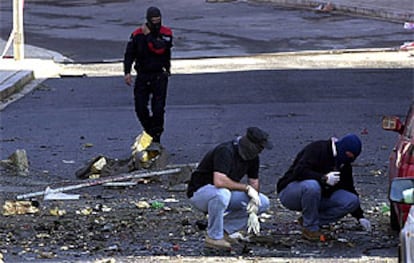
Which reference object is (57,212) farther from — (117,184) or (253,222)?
(253,222)

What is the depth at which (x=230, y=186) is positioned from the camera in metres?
9.34

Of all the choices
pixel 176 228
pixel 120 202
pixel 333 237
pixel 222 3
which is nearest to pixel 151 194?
pixel 120 202

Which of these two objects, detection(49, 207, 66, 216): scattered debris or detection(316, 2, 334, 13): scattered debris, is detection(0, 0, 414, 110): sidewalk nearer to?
detection(316, 2, 334, 13): scattered debris

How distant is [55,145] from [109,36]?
16.0 m

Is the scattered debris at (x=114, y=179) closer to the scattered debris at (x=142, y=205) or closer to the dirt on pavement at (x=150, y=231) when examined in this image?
the dirt on pavement at (x=150, y=231)

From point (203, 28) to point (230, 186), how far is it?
23.2m

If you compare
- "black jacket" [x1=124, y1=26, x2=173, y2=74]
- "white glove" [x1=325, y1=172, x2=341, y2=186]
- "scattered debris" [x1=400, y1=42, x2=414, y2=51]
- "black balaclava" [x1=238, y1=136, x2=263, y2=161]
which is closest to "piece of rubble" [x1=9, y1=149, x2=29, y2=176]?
"black jacket" [x1=124, y1=26, x2=173, y2=74]

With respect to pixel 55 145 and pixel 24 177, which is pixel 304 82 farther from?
pixel 24 177

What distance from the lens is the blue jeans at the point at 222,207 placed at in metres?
9.35

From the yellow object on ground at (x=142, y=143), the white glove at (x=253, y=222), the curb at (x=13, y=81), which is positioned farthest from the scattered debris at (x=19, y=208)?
the curb at (x=13, y=81)

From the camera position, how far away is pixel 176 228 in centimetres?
1040

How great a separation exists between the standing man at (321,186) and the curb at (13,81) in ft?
36.9

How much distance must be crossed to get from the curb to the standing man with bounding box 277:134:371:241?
11.3 m

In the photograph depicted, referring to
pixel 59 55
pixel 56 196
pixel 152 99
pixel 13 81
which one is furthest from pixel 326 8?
pixel 56 196
